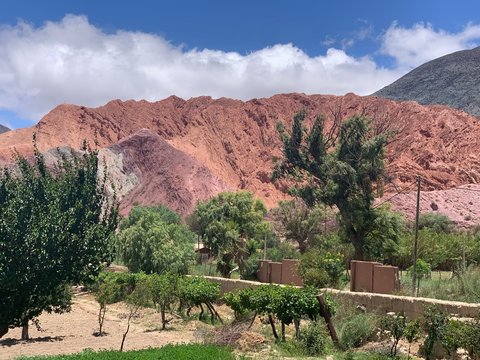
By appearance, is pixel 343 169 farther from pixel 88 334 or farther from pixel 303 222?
pixel 303 222

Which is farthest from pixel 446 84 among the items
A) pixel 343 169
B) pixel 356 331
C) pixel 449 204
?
pixel 356 331

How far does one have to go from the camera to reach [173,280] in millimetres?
26547

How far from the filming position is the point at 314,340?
15.4m

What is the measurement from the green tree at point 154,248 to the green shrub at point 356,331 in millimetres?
21483

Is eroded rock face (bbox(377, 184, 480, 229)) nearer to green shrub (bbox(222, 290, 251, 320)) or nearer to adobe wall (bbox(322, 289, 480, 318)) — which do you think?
green shrub (bbox(222, 290, 251, 320))

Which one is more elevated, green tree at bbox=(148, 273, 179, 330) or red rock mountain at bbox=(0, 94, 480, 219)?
red rock mountain at bbox=(0, 94, 480, 219)

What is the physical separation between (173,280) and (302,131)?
53.3 ft

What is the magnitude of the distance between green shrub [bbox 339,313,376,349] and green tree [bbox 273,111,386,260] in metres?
15.3

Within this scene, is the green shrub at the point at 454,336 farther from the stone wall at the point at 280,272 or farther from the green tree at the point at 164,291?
the green tree at the point at 164,291

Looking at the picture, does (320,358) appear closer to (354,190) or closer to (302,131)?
(354,190)

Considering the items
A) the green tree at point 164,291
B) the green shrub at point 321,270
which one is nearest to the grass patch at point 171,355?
the green shrub at point 321,270

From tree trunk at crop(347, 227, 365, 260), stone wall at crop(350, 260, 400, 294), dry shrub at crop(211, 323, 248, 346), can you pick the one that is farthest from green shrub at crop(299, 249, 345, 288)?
tree trunk at crop(347, 227, 365, 260)

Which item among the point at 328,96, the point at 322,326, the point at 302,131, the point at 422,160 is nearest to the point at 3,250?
the point at 322,326

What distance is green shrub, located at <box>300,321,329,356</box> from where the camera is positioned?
1520 cm
